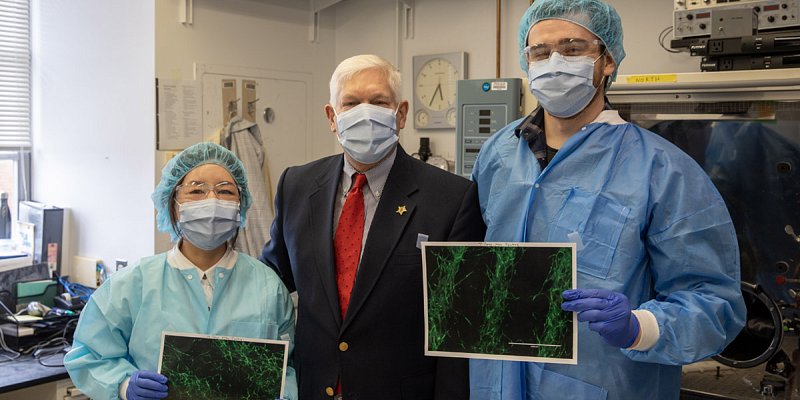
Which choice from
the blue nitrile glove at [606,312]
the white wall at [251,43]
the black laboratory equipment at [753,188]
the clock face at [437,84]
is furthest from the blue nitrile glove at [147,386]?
the clock face at [437,84]

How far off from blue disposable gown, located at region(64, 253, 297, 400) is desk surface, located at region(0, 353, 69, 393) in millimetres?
1092

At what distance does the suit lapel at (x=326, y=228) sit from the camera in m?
1.70

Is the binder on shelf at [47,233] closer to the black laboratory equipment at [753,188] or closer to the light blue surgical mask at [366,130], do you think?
the light blue surgical mask at [366,130]

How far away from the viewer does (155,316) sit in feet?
5.60

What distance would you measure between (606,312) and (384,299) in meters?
0.53

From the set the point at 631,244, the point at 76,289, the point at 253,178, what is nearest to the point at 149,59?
the point at 253,178

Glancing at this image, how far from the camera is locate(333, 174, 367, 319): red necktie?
1.72 m

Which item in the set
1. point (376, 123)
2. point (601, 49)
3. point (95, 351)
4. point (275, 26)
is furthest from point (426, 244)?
point (275, 26)

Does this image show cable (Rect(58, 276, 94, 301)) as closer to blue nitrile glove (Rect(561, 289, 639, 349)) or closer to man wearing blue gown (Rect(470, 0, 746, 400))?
man wearing blue gown (Rect(470, 0, 746, 400))

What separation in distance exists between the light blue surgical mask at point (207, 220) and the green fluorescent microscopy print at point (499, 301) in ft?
1.82

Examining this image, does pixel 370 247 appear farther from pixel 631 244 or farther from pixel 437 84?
pixel 437 84

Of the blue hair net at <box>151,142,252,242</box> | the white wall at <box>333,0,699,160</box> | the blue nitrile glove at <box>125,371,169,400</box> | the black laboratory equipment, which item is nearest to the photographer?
the blue nitrile glove at <box>125,371,169,400</box>

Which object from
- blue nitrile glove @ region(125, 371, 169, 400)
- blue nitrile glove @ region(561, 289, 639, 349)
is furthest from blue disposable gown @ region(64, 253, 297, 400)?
blue nitrile glove @ region(561, 289, 639, 349)

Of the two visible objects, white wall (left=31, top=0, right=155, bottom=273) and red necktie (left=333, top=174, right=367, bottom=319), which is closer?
red necktie (left=333, top=174, right=367, bottom=319)
